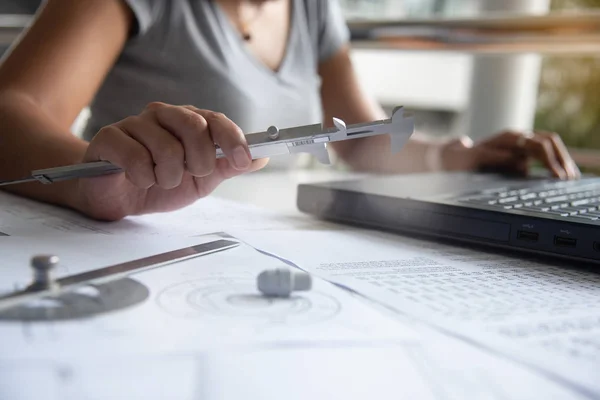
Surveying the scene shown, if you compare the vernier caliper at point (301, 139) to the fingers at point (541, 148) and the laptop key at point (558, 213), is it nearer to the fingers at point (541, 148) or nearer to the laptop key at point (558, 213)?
the laptop key at point (558, 213)

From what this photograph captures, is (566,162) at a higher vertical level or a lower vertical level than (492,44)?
lower

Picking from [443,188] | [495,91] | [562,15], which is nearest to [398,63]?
[495,91]

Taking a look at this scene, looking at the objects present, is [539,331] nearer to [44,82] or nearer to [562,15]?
[44,82]

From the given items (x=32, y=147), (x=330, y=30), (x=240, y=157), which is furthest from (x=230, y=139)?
(x=330, y=30)

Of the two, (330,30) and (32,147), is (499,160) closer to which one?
(330,30)

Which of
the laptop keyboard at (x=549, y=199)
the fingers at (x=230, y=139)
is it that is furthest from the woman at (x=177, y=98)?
the laptop keyboard at (x=549, y=199)

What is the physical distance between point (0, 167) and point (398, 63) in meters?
2.66

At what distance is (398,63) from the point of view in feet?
10.1

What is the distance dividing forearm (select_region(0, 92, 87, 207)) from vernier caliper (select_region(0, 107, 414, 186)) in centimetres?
6

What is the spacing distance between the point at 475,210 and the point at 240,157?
190 millimetres

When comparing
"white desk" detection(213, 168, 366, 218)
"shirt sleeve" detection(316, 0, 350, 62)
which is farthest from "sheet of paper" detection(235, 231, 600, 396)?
"shirt sleeve" detection(316, 0, 350, 62)

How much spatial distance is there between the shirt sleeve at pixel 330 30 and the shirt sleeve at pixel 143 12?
0.34 metres

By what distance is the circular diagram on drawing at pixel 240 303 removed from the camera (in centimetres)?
30

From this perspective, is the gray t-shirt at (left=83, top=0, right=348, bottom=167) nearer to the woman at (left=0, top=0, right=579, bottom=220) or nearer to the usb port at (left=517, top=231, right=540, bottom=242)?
the woman at (left=0, top=0, right=579, bottom=220)
